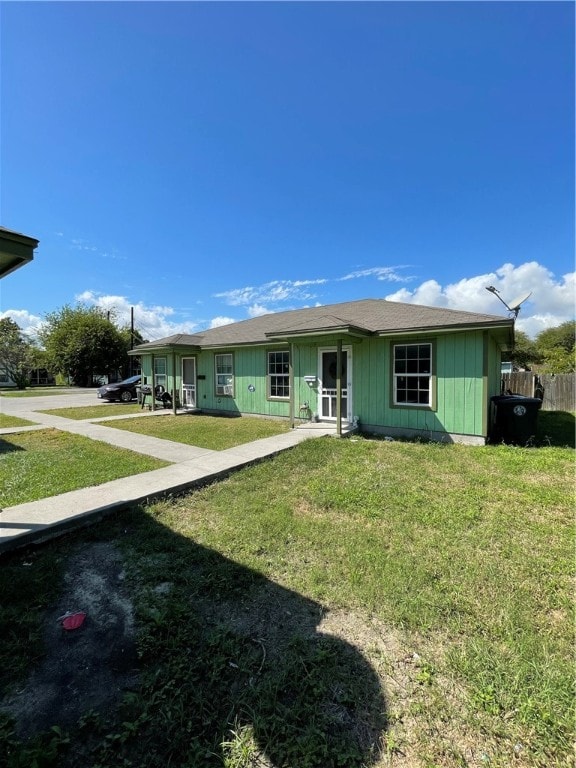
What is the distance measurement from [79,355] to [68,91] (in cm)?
3024

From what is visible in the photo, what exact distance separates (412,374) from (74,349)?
3396 cm

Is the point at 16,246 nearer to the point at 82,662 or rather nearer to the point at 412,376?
the point at 82,662

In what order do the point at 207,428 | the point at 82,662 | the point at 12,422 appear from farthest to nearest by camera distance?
the point at 12,422, the point at 207,428, the point at 82,662

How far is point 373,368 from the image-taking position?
9.17 metres

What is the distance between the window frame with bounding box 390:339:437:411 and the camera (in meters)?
8.28

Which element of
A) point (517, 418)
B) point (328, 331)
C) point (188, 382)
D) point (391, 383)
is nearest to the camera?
point (517, 418)

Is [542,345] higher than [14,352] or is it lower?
higher

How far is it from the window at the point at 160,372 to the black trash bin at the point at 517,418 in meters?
13.2

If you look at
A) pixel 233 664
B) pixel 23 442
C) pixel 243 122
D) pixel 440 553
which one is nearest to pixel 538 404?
pixel 440 553

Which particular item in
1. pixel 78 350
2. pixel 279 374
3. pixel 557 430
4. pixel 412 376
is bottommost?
pixel 557 430

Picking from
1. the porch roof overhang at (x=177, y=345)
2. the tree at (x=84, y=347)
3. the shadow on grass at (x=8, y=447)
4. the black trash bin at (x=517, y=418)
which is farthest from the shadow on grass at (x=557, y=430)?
the tree at (x=84, y=347)

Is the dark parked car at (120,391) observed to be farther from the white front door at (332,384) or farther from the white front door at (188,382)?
the white front door at (332,384)

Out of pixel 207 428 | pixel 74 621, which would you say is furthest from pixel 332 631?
pixel 207 428

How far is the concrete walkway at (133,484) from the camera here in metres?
3.61
